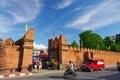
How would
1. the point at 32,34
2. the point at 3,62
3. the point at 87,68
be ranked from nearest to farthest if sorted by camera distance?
1. the point at 3,62
2. the point at 32,34
3. the point at 87,68

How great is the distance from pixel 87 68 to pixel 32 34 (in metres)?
9.40

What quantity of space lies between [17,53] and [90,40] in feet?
202

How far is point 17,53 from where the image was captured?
86.8ft

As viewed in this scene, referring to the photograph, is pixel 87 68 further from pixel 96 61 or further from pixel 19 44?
pixel 19 44

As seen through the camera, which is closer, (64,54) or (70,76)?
(70,76)

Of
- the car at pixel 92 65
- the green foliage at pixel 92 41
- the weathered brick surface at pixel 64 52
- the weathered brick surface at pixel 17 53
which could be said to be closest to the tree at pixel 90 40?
the green foliage at pixel 92 41

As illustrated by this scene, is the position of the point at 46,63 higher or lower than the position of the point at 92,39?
lower

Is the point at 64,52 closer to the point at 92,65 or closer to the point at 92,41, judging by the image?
the point at 92,65

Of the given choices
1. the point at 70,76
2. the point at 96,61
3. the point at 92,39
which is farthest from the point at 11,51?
the point at 92,39

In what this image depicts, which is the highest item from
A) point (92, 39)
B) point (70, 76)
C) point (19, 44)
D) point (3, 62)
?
point (92, 39)

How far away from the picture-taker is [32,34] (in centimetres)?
2783

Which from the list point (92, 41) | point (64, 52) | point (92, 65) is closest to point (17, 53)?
point (64, 52)

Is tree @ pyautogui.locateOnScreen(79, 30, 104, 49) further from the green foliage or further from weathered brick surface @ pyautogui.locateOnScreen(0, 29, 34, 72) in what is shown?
weathered brick surface @ pyautogui.locateOnScreen(0, 29, 34, 72)

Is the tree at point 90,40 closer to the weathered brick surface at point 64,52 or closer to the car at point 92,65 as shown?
the weathered brick surface at point 64,52
